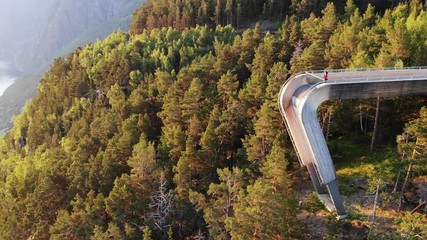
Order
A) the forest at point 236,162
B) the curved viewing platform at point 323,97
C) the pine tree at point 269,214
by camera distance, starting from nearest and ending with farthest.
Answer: the pine tree at point 269,214, the forest at point 236,162, the curved viewing platform at point 323,97

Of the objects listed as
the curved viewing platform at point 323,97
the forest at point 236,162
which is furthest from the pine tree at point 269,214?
the curved viewing platform at point 323,97

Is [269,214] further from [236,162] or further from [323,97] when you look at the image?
[236,162]


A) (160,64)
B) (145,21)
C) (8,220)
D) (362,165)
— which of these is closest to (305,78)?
(362,165)

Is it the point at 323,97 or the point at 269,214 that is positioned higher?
the point at 323,97

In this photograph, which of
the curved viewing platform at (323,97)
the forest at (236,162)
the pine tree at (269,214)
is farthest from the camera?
the curved viewing platform at (323,97)

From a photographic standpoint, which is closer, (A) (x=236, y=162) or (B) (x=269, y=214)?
(B) (x=269, y=214)

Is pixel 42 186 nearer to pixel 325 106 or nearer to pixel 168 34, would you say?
pixel 325 106

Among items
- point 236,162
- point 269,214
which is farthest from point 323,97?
point 269,214

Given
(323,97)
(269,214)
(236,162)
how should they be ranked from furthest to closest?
(236,162), (323,97), (269,214)

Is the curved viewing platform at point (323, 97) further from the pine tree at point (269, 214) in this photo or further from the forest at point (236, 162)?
the pine tree at point (269, 214)
